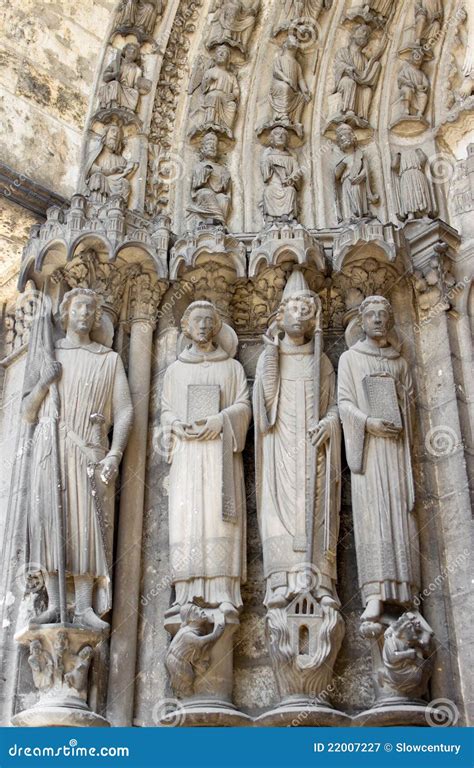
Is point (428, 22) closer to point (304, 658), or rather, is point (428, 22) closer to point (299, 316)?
point (299, 316)

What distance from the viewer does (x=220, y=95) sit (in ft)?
27.6

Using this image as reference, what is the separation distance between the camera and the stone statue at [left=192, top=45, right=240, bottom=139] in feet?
27.3

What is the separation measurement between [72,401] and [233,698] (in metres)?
2.11

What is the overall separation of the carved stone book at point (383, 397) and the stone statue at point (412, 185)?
5.16ft

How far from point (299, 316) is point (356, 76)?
8.33 ft

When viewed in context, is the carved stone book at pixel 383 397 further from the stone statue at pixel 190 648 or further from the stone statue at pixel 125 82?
the stone statue at pixel 125 82

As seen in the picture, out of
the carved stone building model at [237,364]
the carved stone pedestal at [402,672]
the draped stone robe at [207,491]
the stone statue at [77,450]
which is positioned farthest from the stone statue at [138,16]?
the carved stone pedestal at [402,672]

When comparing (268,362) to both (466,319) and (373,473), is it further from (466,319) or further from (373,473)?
(466,319)

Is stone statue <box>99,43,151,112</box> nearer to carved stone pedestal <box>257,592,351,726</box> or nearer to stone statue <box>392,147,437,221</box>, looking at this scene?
stone statue <box>392,147,437,221</box>

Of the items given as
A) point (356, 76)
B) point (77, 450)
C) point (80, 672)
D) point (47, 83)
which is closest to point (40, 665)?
point (80, 672)

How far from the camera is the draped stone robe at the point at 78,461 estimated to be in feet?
20.5

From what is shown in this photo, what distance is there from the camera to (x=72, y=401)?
673 cm

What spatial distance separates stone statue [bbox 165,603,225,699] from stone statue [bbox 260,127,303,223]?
3.13m

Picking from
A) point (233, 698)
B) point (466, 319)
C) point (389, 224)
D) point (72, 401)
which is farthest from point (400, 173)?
point (233, 698)
